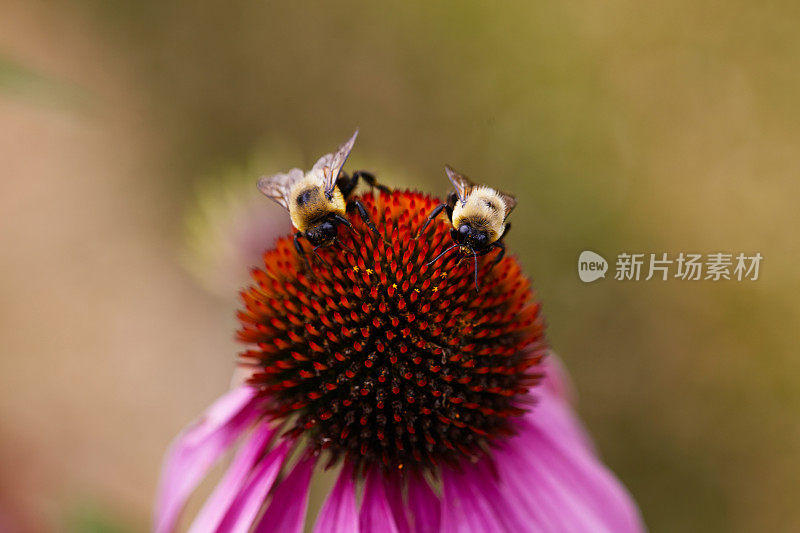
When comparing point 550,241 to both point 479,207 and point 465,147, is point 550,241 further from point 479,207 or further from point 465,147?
point 479,207

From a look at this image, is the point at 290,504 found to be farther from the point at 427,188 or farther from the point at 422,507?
the point at 427,188

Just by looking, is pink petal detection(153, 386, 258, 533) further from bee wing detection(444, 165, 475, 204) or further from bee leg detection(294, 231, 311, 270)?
bee wing detection(444, 165, 475, 204)

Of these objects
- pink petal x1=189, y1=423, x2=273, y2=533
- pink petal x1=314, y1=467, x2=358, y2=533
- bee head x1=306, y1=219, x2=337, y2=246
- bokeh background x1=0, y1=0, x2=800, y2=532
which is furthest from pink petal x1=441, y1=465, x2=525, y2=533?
bokeh background x1=0, y1=0, x2=800, y2=532

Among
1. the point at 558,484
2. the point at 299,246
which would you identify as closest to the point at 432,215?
the point at 299,246

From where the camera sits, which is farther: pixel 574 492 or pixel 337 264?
pixel 574 492

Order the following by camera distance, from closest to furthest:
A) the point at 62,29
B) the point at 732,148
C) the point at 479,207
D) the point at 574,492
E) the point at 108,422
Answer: the point at 479,207, the point at 574,492, the point at 732,148, the point at 108,422, the point at 62,29

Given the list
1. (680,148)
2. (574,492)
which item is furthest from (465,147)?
(574,492)
